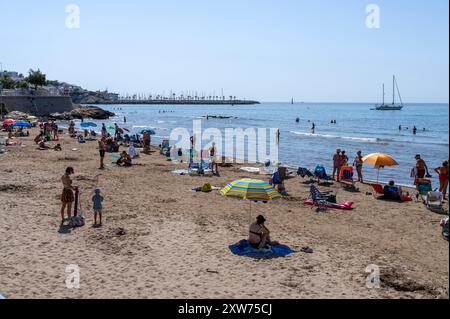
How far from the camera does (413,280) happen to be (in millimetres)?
7695

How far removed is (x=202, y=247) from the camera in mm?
9242

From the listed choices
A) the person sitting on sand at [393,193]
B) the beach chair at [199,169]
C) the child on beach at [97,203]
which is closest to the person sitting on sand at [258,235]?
the child on beach at [97,203]

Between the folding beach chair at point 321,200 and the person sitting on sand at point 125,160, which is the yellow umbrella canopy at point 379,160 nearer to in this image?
the folding beach chair at point 321,200

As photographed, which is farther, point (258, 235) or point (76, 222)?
point (76, 222)

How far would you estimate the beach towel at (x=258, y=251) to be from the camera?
8.83m

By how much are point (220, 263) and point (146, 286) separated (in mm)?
1635

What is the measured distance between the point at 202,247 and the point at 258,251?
1195 millimetres

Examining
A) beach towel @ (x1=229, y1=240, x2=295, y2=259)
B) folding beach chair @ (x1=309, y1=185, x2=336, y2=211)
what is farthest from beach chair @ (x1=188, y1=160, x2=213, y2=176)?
beach towel @ (x1=229, y1=240, x2=295, y2=259)

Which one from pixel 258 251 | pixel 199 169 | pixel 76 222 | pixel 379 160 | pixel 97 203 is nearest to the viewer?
pixel 258 251

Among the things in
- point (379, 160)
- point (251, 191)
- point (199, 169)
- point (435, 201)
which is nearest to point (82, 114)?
point (199, 169)

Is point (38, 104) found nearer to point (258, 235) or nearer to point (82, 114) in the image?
point (82, 114)

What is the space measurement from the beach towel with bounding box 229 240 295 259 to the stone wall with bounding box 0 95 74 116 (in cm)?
5718

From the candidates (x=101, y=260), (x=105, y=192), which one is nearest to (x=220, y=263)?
(x=101, y=260)
